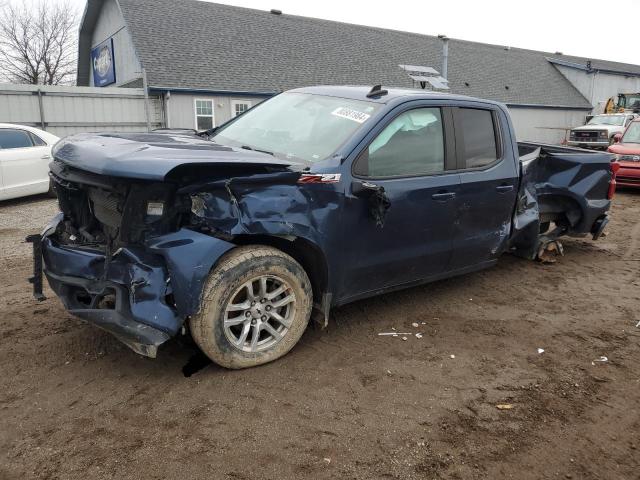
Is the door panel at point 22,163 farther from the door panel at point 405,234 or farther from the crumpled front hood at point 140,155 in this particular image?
the door panel at point 405,234

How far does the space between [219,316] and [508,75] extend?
33.1m

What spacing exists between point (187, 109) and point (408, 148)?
1644cm

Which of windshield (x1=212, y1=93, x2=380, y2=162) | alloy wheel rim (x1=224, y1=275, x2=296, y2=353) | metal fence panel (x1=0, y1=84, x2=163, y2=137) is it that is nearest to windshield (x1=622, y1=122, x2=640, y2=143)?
windshield (x1=212, y1=93, x2=380, y2=162)

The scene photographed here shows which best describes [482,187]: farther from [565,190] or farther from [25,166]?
[25,166]

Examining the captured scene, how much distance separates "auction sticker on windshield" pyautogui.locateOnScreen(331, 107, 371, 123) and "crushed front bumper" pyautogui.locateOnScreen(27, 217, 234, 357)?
56.3 inches

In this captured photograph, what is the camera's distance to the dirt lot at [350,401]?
257 centimetres

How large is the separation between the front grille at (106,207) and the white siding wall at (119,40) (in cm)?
1707

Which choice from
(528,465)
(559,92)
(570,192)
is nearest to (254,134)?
(528,465)

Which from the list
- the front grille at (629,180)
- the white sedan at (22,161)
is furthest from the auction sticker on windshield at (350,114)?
the front grille at (629,180)

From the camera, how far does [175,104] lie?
18484 mm

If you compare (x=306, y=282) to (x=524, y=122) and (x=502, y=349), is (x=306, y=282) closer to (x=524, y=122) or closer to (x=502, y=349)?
(x=502, y=349)

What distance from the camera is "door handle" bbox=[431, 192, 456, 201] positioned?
159 inches

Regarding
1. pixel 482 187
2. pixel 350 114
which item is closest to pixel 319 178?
pixel 350 114

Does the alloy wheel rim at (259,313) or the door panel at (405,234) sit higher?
the door panel at (405,234)
